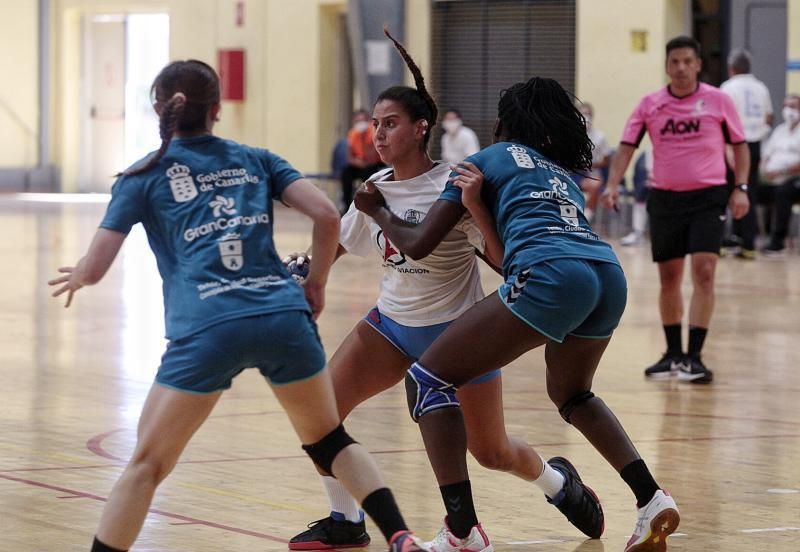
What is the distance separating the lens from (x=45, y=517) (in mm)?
5051

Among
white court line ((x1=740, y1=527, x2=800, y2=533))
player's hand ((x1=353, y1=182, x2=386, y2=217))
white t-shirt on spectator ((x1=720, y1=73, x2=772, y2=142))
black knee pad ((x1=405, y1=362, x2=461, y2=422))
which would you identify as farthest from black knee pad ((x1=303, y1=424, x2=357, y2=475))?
white t-shirt on spectator ((x1=720, y1=73, x2=772, y2=142))

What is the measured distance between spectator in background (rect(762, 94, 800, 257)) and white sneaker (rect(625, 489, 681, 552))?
13567 mm

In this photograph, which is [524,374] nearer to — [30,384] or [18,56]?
[30,384]

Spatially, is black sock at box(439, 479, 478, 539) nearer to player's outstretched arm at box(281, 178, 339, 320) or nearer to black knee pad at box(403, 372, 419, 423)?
black knee pad at box(403, 372, 419, 423)

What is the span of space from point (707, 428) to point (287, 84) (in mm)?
21068

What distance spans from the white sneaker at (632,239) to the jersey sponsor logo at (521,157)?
1486cm

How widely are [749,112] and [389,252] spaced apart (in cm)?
1265

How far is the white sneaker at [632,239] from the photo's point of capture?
63.8 ft

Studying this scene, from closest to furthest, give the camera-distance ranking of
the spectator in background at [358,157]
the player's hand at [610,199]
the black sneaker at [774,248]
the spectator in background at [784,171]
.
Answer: the player's hand at [610,199]
the spectator in background at [784,171]
the black sneaker at [774,248]
the spectator in background at [358,157]

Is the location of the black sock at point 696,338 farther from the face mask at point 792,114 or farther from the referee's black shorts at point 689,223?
the face mask at point 792,114

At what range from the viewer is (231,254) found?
3.94 m

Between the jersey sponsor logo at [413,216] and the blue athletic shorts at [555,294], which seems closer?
the blue athletic shorts at [555,294]

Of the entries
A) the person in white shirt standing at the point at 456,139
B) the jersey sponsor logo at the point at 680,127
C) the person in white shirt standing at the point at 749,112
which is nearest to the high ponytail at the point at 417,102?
the jersey sponsor logo at the point at 680,127

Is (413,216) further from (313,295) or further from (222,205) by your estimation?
(222,205)
